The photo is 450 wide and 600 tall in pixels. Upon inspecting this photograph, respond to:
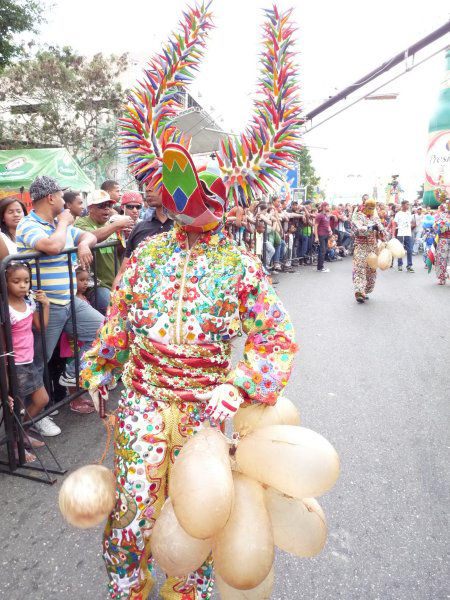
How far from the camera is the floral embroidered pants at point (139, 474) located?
1698 millimetres

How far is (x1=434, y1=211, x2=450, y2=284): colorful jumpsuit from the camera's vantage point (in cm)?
1037

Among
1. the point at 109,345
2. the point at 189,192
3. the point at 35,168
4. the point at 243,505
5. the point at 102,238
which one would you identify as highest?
the point at 35,168

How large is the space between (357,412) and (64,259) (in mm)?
2764

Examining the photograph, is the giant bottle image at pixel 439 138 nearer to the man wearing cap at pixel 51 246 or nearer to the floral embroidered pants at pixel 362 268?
the floral embroidered pants at pixel 362 268

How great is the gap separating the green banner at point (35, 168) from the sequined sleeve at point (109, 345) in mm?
10758

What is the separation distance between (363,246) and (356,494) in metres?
6.21

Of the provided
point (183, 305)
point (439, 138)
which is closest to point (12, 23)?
point (183, 305)

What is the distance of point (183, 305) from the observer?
1724 mm

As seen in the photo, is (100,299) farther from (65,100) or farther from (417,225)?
(65,100)

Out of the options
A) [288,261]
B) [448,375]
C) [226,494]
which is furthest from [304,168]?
[226,494]

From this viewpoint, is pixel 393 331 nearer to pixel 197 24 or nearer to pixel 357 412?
pixel 357 412

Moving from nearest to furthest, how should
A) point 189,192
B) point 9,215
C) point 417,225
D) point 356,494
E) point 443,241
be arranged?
point 189,192, point 356,494, point 9,215, point 443,241, point 417,225

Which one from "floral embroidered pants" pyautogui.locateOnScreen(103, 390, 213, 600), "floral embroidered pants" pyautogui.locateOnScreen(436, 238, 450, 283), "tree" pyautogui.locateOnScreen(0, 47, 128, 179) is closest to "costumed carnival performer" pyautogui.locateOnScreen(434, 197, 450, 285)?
"floral embroidered pants" pyautogui.locateOnScreen(436, 238, 450, 283)

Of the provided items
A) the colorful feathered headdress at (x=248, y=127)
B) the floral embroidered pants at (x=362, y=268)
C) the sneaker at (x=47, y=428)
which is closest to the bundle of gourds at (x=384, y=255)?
the floral embroidered pants at (x=362, y=268)
